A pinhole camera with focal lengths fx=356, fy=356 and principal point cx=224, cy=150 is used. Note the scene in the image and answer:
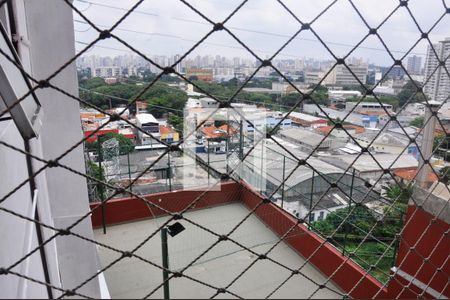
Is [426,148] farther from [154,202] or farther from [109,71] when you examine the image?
[109,71]

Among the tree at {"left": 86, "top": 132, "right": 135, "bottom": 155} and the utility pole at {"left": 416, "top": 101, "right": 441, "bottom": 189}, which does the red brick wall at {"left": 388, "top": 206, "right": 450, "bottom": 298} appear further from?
the tree at {"left": 86, "top": 132, "right": 135, "bottom": 155}

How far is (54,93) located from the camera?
3.69ft

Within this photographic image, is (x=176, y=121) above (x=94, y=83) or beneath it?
beneath

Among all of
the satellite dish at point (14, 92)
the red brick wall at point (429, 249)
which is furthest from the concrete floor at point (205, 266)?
the satellite dish at point (14, 92)

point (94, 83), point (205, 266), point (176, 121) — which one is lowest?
point (205, 266)

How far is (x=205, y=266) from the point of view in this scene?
8.61 ft

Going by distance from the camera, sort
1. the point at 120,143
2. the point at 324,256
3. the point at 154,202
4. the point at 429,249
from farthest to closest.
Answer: the point at 120,143 < the point at 154,202 < the point at 324,256 < the point at 429,249

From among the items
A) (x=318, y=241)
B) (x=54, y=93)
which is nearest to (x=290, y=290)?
(x=318, y=241)

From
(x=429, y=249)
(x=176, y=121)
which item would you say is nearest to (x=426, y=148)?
(x=429, y=249)

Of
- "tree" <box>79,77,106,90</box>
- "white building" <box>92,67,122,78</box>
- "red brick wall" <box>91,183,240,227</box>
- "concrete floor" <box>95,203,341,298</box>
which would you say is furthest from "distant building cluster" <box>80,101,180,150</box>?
"concrete floor" <box>95,203,341,298</box>

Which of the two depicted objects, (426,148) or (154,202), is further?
(154,202)

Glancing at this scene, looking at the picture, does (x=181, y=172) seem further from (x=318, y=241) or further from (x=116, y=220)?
(x=318, y=241)

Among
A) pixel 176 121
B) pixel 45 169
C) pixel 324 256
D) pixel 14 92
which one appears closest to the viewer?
pixel 14 92

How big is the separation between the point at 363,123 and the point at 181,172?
70.4 inches
